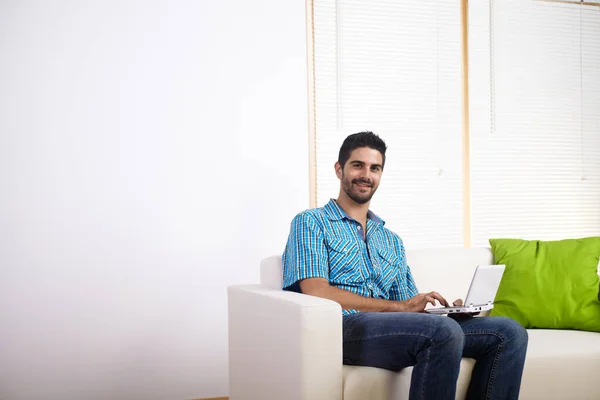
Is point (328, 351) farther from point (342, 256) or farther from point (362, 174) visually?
point (362, 174)

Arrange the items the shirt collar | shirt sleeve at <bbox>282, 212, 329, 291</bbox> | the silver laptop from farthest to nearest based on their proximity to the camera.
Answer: the shirt collar < shirt sleeve at <bbox>282, 212, 329, 291</bbox> < the silver laptop

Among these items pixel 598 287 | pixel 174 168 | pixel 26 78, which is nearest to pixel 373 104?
pixel 174 168

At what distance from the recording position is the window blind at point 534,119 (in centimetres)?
392

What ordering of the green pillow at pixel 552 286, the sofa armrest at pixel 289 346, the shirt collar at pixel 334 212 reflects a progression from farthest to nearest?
the green pillow at pixel 552 286 < the shirt collar at pixel 334 212 < the sofa armrest at pixel 289 346

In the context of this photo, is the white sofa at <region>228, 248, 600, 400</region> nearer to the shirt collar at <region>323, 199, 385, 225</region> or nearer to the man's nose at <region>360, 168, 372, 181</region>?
the shirt collar at <region>323, 199, 385, 225</region>

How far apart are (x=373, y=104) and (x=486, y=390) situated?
74.5 inches

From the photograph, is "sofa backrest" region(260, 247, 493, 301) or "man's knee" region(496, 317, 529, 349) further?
"sofa backrest" region(260, 247, 493, 301)

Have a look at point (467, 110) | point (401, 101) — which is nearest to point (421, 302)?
point (401, 101)

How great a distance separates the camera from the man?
6.75ft

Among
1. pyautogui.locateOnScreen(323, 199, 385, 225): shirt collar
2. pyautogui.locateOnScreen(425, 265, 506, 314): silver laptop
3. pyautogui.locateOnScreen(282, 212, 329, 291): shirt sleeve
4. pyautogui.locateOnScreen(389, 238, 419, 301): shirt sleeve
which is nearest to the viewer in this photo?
pyautogui.locateOnScreen(425, 265, 506, 314): silver laptop

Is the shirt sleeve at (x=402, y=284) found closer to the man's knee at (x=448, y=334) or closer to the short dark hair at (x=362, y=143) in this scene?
the short dark hair at (x=362, y=143)

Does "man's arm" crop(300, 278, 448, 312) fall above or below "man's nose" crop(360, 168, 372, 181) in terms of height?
below

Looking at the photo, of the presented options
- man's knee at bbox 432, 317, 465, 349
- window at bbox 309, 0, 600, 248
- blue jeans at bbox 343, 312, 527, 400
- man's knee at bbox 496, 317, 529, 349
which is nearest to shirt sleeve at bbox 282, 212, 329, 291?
blue jeans at bbox 343, 312, 527, 400

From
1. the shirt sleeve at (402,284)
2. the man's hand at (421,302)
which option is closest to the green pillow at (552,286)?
the shirt sleeve at (402,284)
